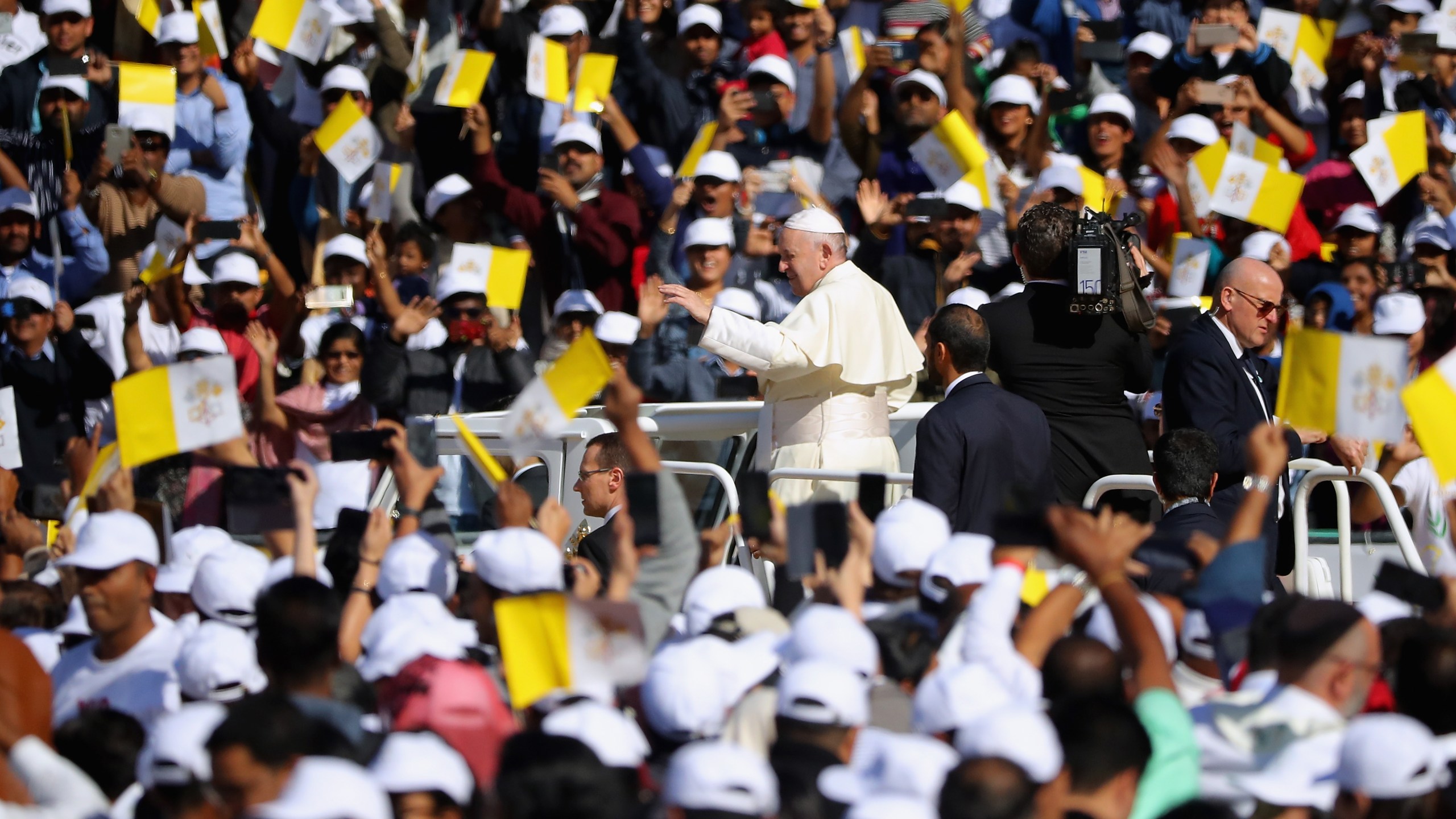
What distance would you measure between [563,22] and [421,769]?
713 cm

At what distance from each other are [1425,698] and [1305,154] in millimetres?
6872

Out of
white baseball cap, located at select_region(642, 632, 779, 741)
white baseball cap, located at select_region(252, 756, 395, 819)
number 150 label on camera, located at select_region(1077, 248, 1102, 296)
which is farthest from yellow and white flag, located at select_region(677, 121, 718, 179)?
white baseball cap, located at select_region(252, 756, 395, 819)

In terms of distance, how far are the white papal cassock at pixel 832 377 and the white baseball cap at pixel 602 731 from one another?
261cm

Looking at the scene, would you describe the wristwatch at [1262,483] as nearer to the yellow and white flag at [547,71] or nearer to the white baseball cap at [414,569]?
the white baseball cap at [414,569]

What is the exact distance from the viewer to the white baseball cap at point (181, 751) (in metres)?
3.49

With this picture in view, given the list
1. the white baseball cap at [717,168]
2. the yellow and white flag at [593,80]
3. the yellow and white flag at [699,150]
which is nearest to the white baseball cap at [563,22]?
the yellow and white flag at [593,80]

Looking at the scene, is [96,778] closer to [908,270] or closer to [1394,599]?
[1394,599]

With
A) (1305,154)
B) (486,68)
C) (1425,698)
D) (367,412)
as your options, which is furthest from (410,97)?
(1425,698)

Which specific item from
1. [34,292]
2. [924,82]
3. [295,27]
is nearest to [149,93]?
[295,27]

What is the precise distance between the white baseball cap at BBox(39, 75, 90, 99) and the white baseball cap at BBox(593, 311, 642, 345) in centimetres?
383

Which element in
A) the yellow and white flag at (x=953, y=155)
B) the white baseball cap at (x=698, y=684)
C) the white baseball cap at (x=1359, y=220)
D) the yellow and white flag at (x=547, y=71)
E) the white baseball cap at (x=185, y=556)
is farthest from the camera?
the yellow and white flag at (x=547, y=71)

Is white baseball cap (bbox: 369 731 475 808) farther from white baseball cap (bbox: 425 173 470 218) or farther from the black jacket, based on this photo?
white baseball cap (bbox: 425 173 470 218)

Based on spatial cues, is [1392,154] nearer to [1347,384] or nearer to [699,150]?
[699,150]

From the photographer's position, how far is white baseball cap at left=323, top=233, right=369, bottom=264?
9461 mm
